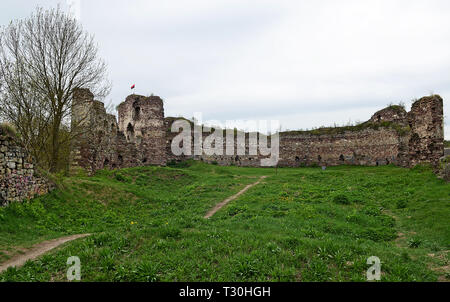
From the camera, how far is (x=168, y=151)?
107 feet

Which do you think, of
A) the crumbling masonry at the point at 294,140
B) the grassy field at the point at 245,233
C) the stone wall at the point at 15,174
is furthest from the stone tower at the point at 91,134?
the stone wall at the point at 15,174

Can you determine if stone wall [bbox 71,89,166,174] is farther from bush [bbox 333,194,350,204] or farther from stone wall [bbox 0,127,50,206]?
bush [bbox 333,194,350,204]

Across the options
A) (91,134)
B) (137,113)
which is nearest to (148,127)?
(137,113)

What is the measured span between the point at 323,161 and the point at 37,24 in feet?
96.1

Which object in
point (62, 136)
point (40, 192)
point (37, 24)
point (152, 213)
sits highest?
point (37, 24)

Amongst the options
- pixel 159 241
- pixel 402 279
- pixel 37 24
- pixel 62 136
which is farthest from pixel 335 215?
pixel 37 24

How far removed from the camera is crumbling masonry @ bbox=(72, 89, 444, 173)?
59.5ft

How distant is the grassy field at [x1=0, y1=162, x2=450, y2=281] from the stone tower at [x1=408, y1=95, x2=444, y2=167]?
3.38 meters

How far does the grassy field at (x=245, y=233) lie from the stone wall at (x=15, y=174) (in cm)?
51

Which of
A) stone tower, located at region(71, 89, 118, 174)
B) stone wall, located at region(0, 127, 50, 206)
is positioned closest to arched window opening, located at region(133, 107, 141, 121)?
stone tower, located at region(71, 89, 118, 174)

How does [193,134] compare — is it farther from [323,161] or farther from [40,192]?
[40,192]

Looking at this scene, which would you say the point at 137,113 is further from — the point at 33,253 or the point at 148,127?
the point at 33,253

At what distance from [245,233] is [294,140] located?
28.2 metres

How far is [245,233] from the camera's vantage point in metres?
7.42
